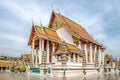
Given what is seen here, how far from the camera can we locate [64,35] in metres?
28.4

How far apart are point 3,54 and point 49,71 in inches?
1369

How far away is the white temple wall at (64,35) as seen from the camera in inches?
1096

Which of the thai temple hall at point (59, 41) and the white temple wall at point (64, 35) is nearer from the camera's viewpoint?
the thai temple hall at point (59, 41)

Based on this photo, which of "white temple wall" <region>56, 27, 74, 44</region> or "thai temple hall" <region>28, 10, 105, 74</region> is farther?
"white temple wall" <region>56, 27, 74, 44</region>

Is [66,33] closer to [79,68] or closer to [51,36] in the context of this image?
[51,36]

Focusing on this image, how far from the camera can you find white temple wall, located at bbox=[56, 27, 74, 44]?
91.3 feet

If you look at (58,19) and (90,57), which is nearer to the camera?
(58,19)

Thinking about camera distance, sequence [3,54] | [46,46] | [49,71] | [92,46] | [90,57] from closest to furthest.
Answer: [49,71]
[46,46]
[90,57]
[92,46]
[3,54]

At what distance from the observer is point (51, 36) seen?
87.1 ft

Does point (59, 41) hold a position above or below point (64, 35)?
below

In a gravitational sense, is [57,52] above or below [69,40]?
below

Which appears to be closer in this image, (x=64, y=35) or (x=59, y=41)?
(x=59, y=41)

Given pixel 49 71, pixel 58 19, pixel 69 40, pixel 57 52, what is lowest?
pixel 49 71

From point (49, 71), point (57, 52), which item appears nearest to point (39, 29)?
point (57, 52)
